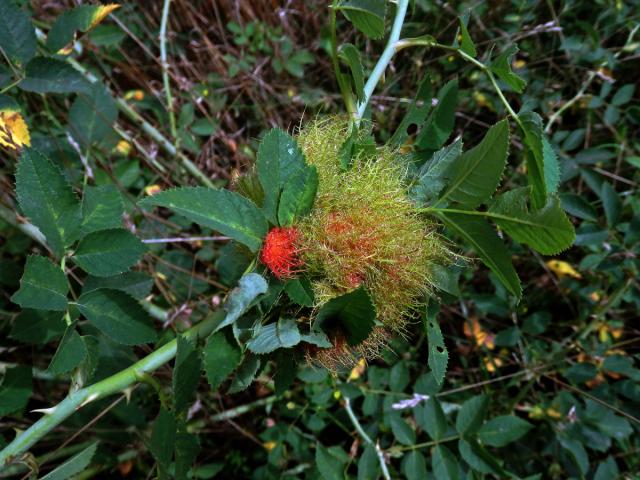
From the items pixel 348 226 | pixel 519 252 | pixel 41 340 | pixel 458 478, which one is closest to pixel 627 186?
pixel 519 252

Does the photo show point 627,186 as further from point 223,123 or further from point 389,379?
point 223,123

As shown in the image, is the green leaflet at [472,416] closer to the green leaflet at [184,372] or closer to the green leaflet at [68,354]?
the green leaflet at [184,372]

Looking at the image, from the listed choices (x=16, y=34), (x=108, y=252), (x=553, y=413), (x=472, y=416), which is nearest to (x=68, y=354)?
(x=108, y=252)

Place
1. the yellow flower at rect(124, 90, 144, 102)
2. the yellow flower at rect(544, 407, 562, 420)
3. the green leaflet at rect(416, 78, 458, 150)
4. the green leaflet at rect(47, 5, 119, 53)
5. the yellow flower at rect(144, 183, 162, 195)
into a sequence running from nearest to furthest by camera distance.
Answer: the green leaflet at rect(416, 78, 458, 150)
the green leaflet at rect(47, 5, 119, 53)
the yellow flower at rect(544, 407, 562, 420)
the yellow flower at rect(144, 183, 162, 195)
the yellow flower at rect(124, 90, 144, 102)

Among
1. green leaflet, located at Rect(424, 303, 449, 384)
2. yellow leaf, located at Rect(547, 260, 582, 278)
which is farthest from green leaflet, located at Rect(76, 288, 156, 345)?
yellow leaf, located at Rect(547, 260, 582, 278)

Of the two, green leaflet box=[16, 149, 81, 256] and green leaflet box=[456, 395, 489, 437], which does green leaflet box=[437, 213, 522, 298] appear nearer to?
green leaflet box=[16, 149, 81, 256]

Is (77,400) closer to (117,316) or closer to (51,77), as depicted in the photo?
(117,316)
